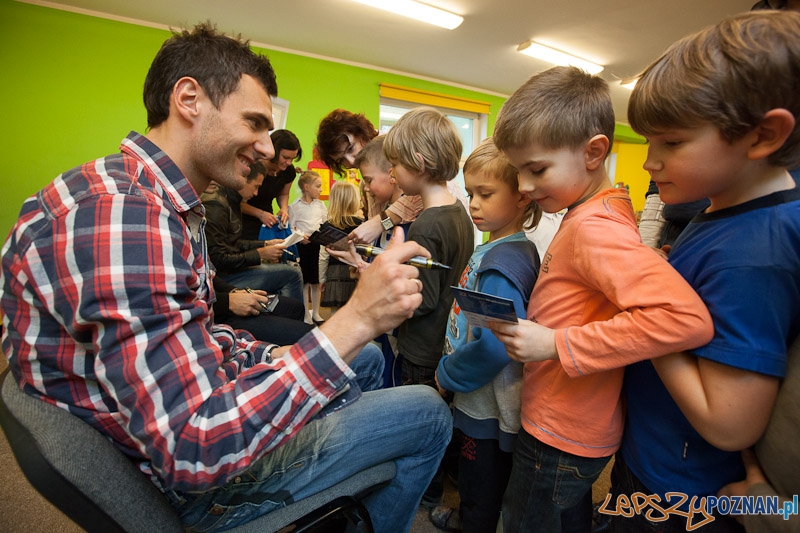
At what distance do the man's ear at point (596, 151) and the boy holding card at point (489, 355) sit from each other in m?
0.22

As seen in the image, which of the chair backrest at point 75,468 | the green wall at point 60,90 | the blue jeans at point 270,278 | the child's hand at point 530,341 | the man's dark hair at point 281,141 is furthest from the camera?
the green wall at point 60,90

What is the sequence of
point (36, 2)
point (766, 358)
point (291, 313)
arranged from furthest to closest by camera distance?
point (36, 2) → point (291, 313) → point (766, 358)

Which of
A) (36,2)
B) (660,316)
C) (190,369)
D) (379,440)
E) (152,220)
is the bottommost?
(379,440)

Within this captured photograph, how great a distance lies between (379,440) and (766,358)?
2.47ft

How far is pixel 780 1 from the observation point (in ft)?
3.33

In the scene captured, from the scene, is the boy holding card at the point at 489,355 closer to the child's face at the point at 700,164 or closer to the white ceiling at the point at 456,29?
the child's face at the point at 700,164

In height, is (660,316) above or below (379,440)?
above

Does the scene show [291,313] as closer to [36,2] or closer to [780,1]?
[780,1]

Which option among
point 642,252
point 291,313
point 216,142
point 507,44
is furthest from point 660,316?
point 507,44

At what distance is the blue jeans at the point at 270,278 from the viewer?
86.0 inches

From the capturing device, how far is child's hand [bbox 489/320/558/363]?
2.42 ft

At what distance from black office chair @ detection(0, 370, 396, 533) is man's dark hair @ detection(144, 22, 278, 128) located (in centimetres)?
71

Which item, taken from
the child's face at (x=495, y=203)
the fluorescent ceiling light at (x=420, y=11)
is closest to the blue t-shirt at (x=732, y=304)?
the child's face at (x=495, y=203)

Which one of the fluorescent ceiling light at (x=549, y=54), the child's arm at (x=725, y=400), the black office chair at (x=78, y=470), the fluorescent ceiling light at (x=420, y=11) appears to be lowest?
the black office chair at (x=78, y=470)
